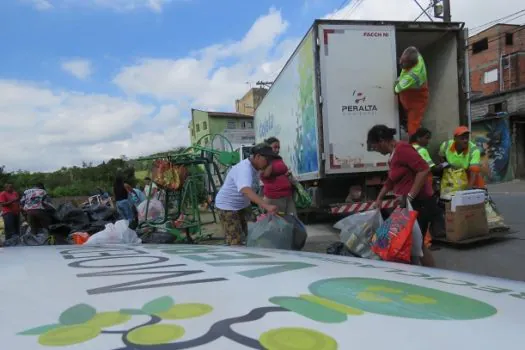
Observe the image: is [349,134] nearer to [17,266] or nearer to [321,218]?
[321,218]

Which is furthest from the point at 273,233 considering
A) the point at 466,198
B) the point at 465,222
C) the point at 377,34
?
the point at 377,34

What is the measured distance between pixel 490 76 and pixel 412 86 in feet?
101

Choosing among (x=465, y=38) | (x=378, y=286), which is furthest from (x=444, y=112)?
(x=378, y=286)

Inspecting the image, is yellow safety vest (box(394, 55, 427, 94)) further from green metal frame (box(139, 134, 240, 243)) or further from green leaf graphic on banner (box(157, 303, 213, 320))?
green leaf graphic on banner (box(157, 303, 213, 320))

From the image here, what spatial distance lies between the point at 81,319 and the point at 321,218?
8.50m

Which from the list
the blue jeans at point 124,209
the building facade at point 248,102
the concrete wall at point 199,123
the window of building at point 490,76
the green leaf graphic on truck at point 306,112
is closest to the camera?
the green leaf graphic on truck at point 306,112

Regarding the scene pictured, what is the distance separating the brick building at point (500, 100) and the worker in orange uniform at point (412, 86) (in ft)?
27.7

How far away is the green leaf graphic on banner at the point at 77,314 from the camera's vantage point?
98cm

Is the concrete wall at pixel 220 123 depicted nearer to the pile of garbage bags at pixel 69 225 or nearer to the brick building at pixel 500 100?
the brick building at pixel 500 100

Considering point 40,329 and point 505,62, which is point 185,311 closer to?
point 40,329

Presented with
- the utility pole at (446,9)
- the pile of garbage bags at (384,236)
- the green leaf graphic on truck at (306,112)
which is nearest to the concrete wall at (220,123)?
the utility pole at (446,9)

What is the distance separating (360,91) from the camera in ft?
20.6

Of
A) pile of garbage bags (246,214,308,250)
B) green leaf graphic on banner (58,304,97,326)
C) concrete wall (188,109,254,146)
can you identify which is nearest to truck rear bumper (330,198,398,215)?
pile of garbage bags (246,214,308,250)

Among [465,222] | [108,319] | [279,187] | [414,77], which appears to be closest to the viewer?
[108,319]
